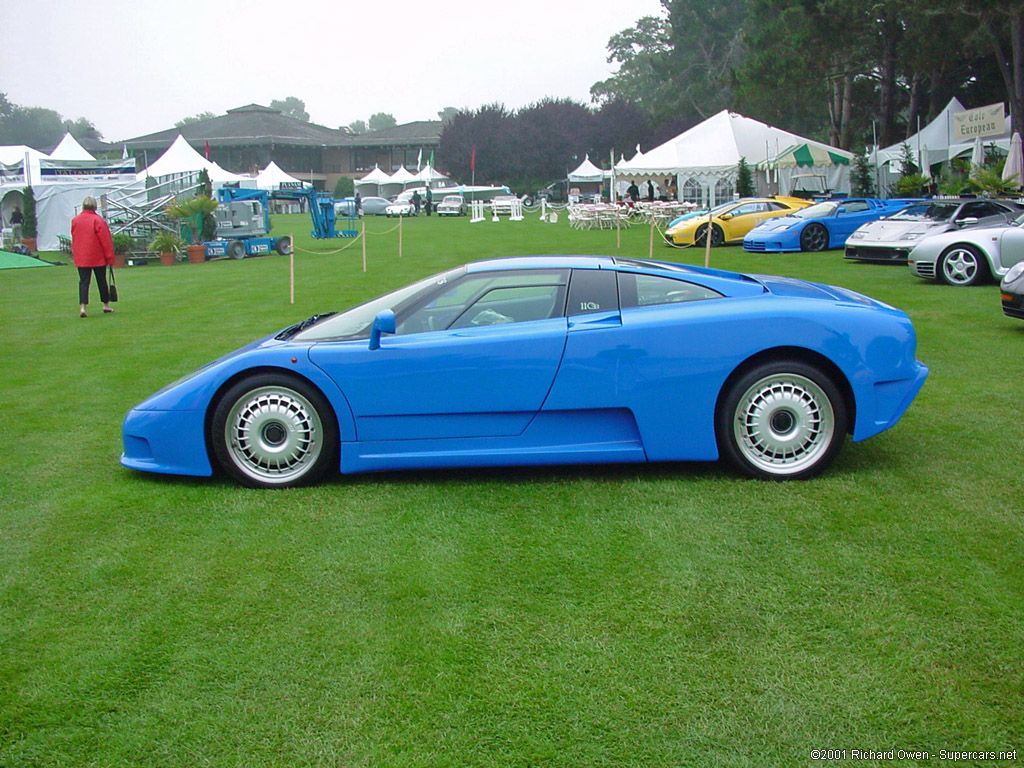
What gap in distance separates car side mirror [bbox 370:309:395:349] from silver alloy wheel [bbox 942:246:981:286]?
11891 mm

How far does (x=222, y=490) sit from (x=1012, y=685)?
400 centimetres

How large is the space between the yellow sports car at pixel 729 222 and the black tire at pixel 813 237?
273cm

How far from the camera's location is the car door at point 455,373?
16.1 feet

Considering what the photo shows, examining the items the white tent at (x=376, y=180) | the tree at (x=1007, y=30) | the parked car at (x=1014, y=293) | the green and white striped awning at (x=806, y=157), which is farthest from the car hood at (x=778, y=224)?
the white tent at (x=376, y=180)

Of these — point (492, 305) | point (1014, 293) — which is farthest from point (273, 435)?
point (1014, 293)

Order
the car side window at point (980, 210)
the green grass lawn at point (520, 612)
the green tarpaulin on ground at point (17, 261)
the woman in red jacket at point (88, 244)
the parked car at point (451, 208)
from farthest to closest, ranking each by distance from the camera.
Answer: the parked car at point (451, 208), the green tarpaulin on ground at point (17, 261), the car side window at point (980, 210), the woman in red jacket at point (88, 244), the green grass lawn at point (520, 612)

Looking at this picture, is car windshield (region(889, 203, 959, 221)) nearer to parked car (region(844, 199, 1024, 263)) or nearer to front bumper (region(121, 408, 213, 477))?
parked car (region(844, 199, 1024, 263))

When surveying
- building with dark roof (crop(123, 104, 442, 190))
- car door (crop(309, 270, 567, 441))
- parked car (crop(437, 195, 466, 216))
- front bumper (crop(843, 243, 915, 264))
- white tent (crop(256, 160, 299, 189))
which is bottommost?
car door (crop(309, 270, 567, 441))

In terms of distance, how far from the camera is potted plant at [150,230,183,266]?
25141 millimetres

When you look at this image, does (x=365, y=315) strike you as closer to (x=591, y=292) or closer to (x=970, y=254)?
(x=591, y=292)

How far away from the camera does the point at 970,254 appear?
548 inches

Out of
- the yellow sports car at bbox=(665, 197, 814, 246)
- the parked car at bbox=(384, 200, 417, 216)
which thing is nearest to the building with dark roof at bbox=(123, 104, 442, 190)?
the parked car at bbox=(384, 200, 417, 216)

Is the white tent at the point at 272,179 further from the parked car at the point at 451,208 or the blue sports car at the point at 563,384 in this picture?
the blue sports car at the point at 563,384

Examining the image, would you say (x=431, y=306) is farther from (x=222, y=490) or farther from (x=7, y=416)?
(x=7, y=416)
